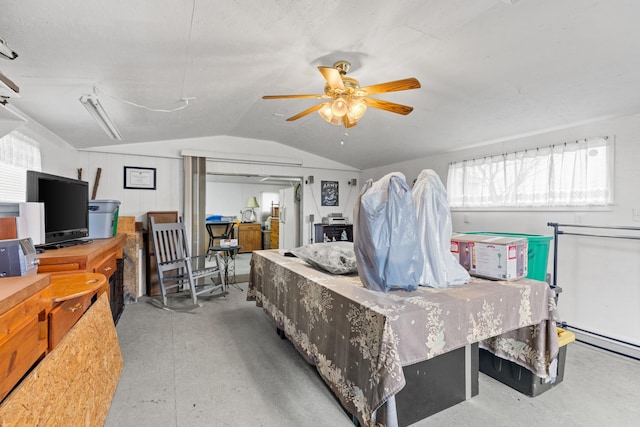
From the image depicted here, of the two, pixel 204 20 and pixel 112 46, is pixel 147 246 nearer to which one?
pixel 112 46

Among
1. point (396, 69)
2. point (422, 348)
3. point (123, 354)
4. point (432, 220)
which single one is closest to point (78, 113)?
point (123, 354)

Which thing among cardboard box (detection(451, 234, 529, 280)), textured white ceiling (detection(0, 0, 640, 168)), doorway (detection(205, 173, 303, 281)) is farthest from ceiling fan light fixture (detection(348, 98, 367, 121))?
doorway (detection(205, 173, 303, 281))

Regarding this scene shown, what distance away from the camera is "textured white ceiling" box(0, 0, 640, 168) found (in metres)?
1.46

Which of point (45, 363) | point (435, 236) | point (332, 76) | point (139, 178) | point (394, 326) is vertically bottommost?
point (45, 363)

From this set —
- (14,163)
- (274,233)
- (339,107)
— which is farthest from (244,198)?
(339,107)

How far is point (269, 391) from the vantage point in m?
1.92

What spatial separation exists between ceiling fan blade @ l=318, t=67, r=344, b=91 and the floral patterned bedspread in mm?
1331

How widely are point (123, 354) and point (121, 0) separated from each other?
2.45 m

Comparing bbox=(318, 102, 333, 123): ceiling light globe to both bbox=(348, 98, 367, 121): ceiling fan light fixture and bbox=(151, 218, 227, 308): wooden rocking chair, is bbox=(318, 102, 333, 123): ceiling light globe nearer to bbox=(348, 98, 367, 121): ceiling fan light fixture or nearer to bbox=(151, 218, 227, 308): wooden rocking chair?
bbox=(348, 98, 367, 121): ceiling fan light fixture

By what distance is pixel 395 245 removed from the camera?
149 cm

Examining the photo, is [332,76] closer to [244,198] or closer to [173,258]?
[173,258]

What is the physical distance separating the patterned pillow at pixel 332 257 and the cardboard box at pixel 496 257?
757 millimetres

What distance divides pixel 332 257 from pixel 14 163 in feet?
8.38

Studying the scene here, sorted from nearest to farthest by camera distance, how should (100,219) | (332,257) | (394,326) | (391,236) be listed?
(394,326) → (391,236) → (332,257) → (100,219)
